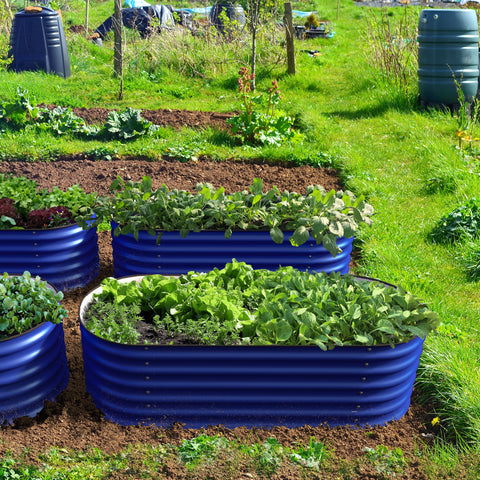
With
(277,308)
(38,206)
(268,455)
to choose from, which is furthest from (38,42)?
(268,455)

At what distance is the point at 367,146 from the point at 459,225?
285 centimetres

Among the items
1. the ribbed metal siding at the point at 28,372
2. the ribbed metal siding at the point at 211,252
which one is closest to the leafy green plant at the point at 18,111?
the ribbed metal siding at the point at 211,252

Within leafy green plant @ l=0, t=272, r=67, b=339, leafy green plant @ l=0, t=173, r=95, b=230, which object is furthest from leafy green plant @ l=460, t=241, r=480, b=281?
leafy green plant @ l=0, t=272, r=67, b=339

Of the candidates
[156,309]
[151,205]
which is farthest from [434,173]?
[156,309]

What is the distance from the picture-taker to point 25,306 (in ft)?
9.62

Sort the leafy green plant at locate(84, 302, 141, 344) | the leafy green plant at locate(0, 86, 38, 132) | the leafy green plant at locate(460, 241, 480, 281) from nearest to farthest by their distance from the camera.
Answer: the leafy green plant at locate(84, 302, 141, 344)
the leafy green plant at locate(460, 241, 480, 281)
the leafy green plant at locate(0, 86, 38, 132)

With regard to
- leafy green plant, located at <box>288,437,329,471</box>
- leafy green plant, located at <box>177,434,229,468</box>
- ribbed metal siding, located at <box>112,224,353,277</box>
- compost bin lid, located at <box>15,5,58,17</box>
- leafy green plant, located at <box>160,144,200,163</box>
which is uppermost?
compost bin lid, located at <box>15,5,58,17</box>

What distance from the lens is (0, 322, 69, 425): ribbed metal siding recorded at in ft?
9.07

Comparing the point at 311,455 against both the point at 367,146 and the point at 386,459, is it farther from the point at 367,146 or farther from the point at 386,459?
the point at 367,146

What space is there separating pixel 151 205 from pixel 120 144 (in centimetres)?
362

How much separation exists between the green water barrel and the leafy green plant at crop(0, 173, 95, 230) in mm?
6210

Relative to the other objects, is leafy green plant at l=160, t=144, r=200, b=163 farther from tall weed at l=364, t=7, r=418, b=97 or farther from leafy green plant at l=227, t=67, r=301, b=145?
tall weed at l=364, t=7, r=418, b=97

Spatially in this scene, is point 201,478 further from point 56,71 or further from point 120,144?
point 56,71

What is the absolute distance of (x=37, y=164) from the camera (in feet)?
22.0
